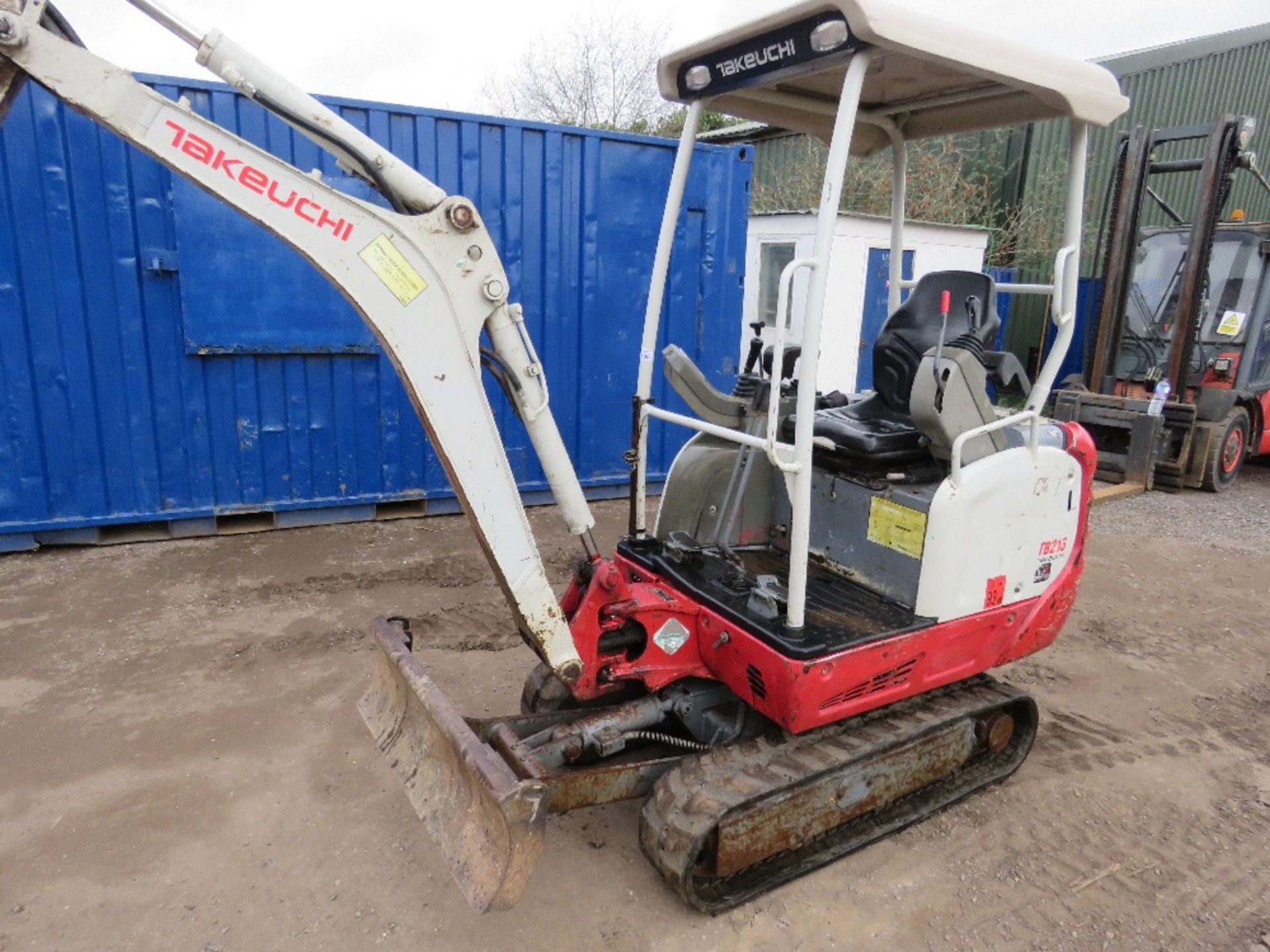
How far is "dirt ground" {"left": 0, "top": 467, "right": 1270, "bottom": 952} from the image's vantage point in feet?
8.94

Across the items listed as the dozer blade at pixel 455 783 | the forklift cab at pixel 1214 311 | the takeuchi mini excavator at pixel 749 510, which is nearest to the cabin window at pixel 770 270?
the forklift cab at pixel 1214 311

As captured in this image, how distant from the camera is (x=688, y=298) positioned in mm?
7195

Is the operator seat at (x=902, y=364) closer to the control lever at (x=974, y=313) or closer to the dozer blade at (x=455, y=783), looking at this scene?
the control lever at (x=974, y=313)

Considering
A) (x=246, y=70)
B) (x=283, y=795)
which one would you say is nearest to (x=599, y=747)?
(x=283, y=795)

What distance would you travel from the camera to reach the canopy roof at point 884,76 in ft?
8.02

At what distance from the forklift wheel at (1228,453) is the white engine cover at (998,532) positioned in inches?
247

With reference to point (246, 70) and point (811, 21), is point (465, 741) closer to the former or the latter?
point (246, 70)

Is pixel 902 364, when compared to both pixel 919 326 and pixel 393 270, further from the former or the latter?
pixel 393 270

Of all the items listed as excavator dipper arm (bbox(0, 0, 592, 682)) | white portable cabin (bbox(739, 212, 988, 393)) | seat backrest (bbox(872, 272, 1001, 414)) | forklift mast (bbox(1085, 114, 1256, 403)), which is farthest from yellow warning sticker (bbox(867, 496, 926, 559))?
forklift mast (bbox(1085, 114, 1256, 403))

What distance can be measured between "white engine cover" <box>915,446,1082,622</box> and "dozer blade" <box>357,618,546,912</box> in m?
1.61

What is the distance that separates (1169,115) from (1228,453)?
726 centimetres

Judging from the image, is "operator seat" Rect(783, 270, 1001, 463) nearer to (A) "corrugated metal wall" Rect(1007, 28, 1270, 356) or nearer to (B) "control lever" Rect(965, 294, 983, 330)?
(B) "control lever" Rect(965, 294, 983, 330)

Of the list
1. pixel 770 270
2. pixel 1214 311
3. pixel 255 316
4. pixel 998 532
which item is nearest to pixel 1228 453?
pixel 1214 311

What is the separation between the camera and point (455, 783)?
104 inches
